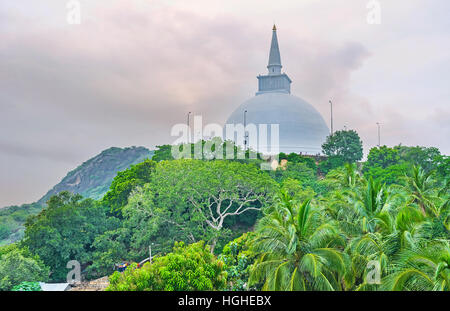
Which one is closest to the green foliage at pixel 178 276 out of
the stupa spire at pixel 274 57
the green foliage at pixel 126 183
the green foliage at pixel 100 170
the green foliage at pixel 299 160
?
the green foliage at pixel 126 183

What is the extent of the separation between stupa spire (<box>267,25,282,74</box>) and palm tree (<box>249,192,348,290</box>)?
65.3m

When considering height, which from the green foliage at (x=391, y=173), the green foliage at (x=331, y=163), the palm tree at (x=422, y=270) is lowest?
the palm tree at (x=422, y=270)

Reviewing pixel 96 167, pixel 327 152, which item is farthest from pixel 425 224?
pixel 96 167

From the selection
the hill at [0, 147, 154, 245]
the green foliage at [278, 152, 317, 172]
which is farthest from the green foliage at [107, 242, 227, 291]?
the hill at [0, 147, 154, 245]

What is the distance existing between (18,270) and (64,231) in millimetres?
5768

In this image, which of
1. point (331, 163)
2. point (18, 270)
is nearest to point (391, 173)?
point (331, 163)

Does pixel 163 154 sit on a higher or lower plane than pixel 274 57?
lower

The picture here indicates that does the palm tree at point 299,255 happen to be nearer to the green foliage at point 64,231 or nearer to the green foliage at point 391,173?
the green foliage at point 64,231

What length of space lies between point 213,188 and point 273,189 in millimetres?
4889

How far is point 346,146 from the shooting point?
5031cm

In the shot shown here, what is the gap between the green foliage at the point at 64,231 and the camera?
29.9 m

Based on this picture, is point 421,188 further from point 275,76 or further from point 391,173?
point 275,76

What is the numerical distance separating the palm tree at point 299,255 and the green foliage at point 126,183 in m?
22.6
